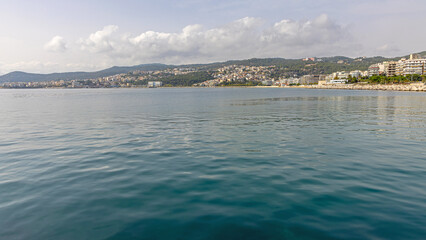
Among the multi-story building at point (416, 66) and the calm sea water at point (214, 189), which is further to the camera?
the multi-story building at point (416, 66)

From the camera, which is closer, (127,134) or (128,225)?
(128,225)

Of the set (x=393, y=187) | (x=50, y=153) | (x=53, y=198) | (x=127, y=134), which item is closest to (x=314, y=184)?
(x=393, y=187)

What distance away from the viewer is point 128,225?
6879mm

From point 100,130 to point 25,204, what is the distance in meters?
15.5

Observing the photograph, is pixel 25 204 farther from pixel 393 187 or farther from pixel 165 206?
pixel 393 187

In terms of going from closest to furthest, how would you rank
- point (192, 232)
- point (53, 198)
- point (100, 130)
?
point (192, 232) → point (53, 198) → point (100, 130)

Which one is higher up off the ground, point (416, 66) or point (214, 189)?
point (416, 66)

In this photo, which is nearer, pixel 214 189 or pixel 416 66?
pixel 214 189

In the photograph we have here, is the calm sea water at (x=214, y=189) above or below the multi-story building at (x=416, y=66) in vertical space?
below

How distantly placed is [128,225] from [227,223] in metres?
2.53

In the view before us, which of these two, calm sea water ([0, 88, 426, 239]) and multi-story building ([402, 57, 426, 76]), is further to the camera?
multi-story building ([402, 57, 426, 76])

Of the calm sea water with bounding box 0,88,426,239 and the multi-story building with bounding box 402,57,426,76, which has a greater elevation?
the multi-story building with bounding box 402,57,426,76

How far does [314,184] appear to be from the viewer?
9734 mm

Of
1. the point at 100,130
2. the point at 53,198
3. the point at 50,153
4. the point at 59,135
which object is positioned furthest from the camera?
the point at 100,130
